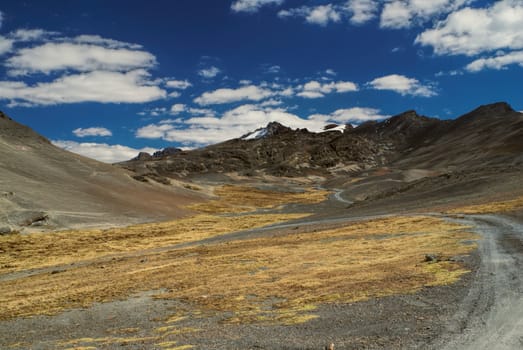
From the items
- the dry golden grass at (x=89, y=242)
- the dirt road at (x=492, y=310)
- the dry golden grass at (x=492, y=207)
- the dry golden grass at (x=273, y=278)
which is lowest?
the dry golden grass at (x=89, y=242)

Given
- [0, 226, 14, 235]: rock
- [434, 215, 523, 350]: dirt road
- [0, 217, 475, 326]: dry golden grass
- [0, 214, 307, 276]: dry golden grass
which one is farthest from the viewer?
[0, 226, 14, 235]: rock

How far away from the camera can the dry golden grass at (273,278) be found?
17.0 metres

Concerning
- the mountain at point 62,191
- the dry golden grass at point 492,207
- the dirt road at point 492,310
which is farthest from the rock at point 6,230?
the dirt road at point 492,310

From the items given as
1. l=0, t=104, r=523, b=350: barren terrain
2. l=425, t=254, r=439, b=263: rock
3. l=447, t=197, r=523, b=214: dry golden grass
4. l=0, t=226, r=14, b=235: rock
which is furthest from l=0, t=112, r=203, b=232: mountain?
l=425, t=254, r=439, b=263: rock

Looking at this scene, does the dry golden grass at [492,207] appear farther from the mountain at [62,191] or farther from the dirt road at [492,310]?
the mountain at [62,191]

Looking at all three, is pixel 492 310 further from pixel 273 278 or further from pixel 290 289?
pixel 273 278

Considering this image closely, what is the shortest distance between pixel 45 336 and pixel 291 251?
20.9 meters

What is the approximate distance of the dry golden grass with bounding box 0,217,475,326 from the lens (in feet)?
55.8

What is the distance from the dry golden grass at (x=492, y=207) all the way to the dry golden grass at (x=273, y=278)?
13185 mm

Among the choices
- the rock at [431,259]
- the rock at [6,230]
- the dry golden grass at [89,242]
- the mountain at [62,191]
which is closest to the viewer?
the rock at [431,259]

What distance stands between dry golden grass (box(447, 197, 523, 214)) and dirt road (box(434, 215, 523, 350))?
89.7ft

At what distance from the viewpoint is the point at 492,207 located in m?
50.6

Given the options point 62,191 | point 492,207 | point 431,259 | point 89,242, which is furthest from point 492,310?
point 62,191

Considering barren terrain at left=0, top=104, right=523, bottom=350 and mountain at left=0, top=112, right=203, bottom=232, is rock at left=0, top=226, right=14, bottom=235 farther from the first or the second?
barren terrain at left=0, top=104, right=523, bottom=350
